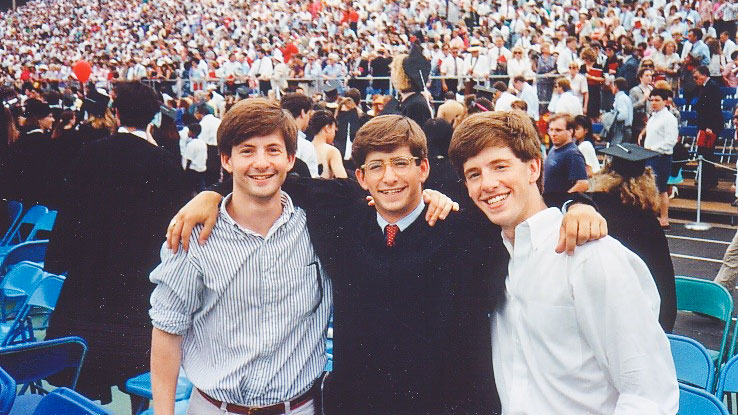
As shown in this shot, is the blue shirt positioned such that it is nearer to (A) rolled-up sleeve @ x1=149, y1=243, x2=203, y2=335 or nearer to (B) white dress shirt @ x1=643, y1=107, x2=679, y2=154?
(B) white dress shirt @ x1=643, y1=107, x2=679, y2=154

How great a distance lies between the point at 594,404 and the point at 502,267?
383 mm

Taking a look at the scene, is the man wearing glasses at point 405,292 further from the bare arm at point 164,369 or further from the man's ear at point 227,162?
the bare arm at point 164,369

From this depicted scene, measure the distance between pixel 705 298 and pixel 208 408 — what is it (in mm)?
2877

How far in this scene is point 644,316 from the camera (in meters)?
1.50

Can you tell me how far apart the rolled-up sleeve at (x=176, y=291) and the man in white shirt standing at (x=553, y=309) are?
0.78m

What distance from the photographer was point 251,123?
1.92 metres

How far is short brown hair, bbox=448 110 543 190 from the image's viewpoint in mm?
1730

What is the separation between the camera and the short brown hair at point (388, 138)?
1.93 m

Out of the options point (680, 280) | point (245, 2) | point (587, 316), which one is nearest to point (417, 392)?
point (587, 316)

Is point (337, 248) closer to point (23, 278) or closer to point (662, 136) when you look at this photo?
point (23, 278)

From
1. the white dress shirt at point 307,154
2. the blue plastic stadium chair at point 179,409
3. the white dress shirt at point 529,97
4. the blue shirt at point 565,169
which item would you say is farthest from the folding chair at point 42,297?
the white dress shirt at point 529,97

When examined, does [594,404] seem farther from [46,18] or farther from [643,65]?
[46,18]

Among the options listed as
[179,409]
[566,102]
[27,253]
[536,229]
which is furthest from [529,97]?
[536,229]

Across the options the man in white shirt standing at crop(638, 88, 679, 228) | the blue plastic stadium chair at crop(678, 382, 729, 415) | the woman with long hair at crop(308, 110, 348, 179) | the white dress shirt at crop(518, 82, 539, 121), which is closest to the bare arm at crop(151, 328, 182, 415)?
the blue plastic stadium chair at crop(678, 382, 729, 415)
